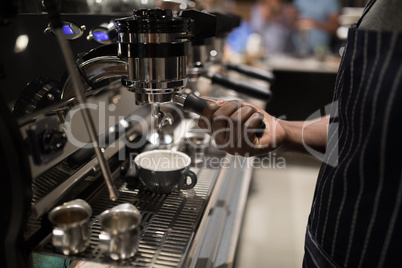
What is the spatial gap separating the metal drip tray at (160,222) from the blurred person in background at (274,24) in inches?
114

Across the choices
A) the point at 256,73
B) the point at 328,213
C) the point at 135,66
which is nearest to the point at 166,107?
the point at 256,73

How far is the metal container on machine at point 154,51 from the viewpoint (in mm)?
660

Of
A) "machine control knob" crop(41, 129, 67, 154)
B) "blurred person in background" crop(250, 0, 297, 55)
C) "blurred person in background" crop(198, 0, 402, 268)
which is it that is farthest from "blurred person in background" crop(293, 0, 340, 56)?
"machine control knob" crop(41, 129, 67, 154)

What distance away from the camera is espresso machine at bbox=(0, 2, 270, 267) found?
0.59 meters

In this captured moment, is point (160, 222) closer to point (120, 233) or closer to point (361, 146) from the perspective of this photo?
point (120, 233)

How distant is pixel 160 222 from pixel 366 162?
39 cm

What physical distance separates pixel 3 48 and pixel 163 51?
11.0 inches

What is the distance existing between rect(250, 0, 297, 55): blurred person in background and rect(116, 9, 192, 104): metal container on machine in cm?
295

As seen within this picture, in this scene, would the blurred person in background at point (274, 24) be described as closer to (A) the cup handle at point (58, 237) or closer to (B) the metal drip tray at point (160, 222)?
(B) the metal drip tray at point (160, 222)

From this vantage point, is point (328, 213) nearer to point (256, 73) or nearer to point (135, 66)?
point (135, 66)

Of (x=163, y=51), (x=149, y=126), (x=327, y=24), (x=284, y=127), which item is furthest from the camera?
(x=327, y=24)

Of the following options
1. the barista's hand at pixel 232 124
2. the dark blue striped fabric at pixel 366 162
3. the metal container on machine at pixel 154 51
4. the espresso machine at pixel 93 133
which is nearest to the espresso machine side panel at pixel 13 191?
the espresso machine at pixel 93 133

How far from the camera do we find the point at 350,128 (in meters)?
0.66

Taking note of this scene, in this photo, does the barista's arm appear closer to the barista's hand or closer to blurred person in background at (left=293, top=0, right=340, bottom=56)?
the barista's hand
